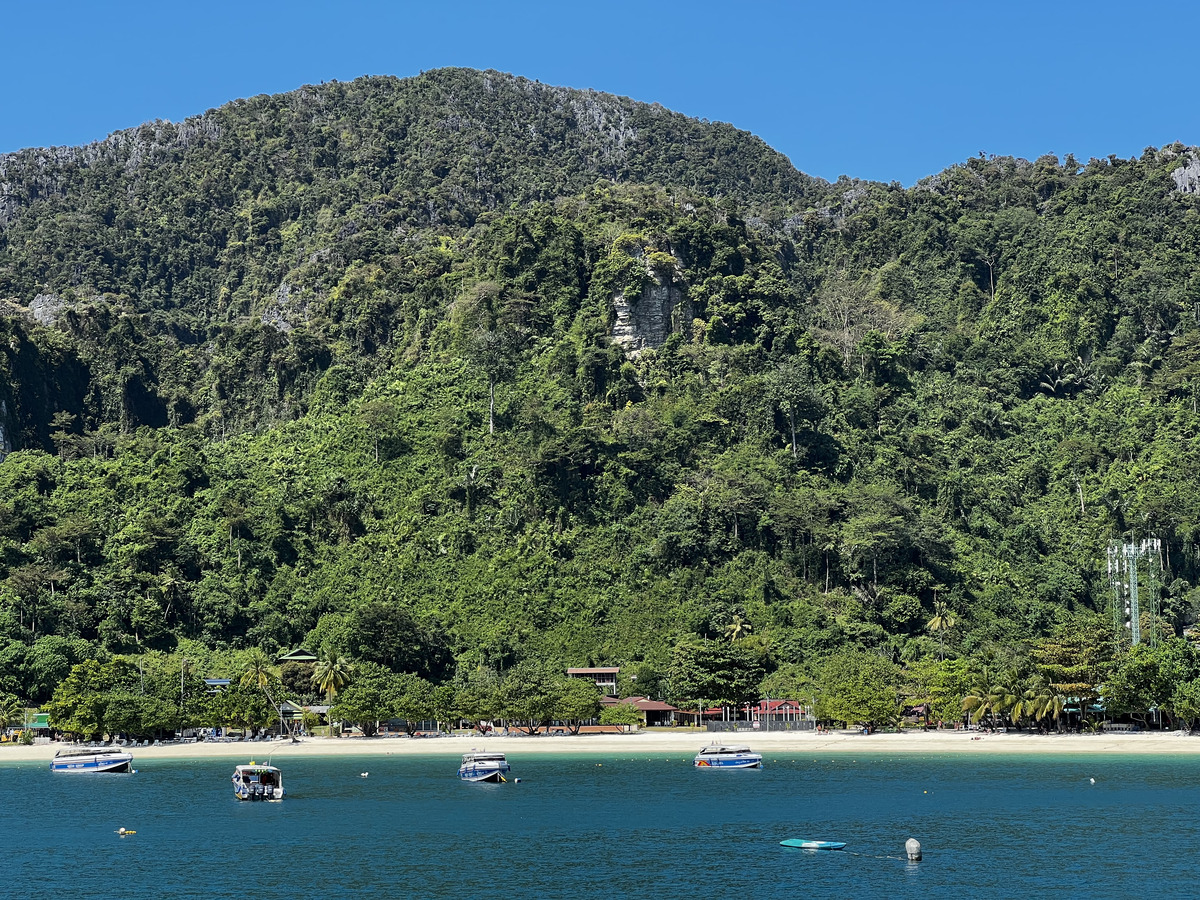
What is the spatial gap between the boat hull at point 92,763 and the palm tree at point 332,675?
26.2 meters

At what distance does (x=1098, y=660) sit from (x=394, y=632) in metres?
70.1

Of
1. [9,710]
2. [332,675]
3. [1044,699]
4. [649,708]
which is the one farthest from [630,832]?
[9,710]

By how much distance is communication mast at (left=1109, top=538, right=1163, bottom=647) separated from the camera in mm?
137875

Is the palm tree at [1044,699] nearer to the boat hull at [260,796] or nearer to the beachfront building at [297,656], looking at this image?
the boat hull at [260,796]

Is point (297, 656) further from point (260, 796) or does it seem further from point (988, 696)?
point (988, 696)

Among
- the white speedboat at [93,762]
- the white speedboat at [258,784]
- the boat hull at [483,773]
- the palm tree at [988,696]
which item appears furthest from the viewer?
the palm tree at [988,696]

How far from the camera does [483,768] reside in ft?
359

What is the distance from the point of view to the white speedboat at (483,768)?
357 ft

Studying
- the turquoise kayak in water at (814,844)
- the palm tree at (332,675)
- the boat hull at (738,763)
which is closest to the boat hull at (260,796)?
the boat hull at (738,763)

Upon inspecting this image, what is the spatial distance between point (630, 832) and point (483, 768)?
2980 centimetres

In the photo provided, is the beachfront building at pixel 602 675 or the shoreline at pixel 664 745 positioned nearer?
the shoreline at pixel 664 745

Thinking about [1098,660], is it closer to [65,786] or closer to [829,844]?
[829,844]

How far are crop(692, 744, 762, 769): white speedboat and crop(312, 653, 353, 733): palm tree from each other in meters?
44.6

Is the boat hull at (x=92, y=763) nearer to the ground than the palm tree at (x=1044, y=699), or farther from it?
nearer to the ground
